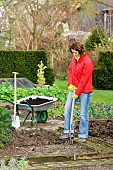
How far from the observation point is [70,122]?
8.21m

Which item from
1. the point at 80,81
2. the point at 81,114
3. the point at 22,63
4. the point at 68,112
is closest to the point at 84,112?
the point at 81,114

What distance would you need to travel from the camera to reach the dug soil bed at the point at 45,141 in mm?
7098

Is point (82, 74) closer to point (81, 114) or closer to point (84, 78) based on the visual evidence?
point (84, 78)

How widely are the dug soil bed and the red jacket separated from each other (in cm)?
86

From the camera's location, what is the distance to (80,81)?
799cm

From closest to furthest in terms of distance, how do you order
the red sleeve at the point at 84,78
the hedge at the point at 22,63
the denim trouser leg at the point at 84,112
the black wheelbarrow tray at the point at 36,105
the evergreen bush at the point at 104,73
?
the red sleeve at the point at 84,78
the denim trouser leg at the point at 84,112
the black wheelbarrow tray at the point at 36,105
the hedge at the point at 22,63
the evergreen bush at the point at 104,73

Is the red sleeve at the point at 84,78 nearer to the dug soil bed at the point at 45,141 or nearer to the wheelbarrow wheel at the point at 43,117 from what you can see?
the dug soil bed at the point at 45,141

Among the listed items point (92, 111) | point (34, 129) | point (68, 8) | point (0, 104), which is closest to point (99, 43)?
point (68, 8)

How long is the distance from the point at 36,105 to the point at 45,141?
1.33 metres

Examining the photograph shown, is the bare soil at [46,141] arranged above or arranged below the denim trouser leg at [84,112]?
below

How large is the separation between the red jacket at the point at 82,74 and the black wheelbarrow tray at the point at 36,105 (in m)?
1.17

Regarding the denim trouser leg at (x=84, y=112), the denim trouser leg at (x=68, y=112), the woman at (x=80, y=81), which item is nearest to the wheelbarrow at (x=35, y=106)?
the denim trouser leg at (x=68, y=112)

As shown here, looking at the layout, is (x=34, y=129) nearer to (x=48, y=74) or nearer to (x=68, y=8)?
(x=48, y=74)

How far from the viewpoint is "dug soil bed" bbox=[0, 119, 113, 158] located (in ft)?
23.3
